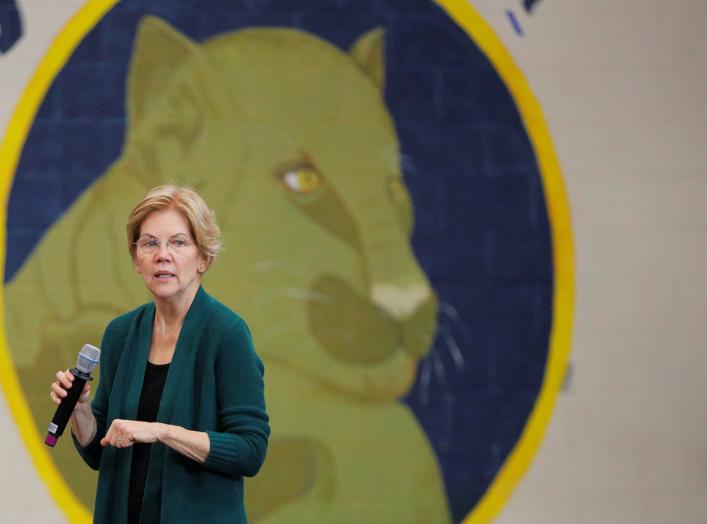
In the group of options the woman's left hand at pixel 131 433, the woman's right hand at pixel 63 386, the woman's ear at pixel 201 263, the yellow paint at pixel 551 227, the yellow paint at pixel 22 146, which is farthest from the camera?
the yellow paint at pixel 551 227

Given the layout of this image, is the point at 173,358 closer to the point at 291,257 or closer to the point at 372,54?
the point at 291,257

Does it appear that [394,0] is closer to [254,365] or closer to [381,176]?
[381,176]

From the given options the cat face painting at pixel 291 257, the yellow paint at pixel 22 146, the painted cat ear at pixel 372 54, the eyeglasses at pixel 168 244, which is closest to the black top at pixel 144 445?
the eyeglasses at pixel 168 244

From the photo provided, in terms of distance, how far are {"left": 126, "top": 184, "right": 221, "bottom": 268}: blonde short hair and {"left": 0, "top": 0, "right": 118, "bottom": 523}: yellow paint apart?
1757mm

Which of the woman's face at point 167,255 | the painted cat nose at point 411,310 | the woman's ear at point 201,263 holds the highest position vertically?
the woman's face at point 167,255

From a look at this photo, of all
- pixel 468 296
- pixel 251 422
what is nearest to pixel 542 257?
pixel 468 296

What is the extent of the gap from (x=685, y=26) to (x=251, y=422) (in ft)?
8.25

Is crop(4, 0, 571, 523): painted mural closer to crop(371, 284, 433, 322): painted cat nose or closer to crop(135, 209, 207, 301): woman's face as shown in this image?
crop(371, 284, 433, 322): painted cat nose

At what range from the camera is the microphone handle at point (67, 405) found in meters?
1.93

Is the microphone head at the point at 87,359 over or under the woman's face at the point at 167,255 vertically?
under

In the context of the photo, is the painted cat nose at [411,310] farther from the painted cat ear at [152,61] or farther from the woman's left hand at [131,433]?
the woman's left hand at [131,433]

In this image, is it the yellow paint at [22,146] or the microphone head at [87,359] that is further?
the yellow paint at [22,146]

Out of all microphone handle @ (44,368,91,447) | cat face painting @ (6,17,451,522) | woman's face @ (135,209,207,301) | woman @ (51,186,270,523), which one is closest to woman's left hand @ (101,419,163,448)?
woman @ (51,186,270,523)

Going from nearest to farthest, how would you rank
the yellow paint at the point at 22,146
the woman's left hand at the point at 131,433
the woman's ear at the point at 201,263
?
the woman's left hand at the point at 131,433, the woman's ear at the point at 201,263, the yellow paint at the point at 22,146
